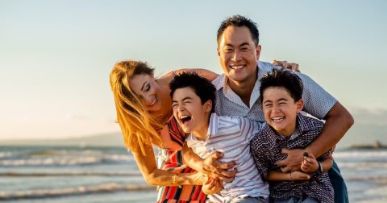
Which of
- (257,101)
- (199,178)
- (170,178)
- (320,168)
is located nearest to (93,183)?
(170,178)

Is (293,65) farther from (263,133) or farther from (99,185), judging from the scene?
(99,185)

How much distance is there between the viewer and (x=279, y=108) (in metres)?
4.71

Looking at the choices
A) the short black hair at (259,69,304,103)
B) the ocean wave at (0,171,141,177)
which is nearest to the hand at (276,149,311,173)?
the short black hair at (259,69,304,103)

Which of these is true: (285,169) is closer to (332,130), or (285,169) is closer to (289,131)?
(289,131)

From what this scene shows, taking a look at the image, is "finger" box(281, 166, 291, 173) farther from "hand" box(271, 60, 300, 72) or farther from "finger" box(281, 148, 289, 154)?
"hand" box(271, 60, 300, 72)

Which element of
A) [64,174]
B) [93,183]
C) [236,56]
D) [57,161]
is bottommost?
[57,161]

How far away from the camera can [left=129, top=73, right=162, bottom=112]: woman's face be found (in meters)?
5.34

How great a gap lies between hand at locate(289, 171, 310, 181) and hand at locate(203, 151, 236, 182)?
38 cm

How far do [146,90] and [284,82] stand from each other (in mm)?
1126

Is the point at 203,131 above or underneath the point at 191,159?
above

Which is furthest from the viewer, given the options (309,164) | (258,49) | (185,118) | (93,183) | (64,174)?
(64,174)

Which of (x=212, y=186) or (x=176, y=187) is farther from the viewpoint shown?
(x=176, y=187)

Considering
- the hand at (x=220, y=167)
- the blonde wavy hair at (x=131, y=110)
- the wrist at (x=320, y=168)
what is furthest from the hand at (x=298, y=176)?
the blonde wavy hair at (x=131, y=110)

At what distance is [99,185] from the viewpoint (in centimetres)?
1527
